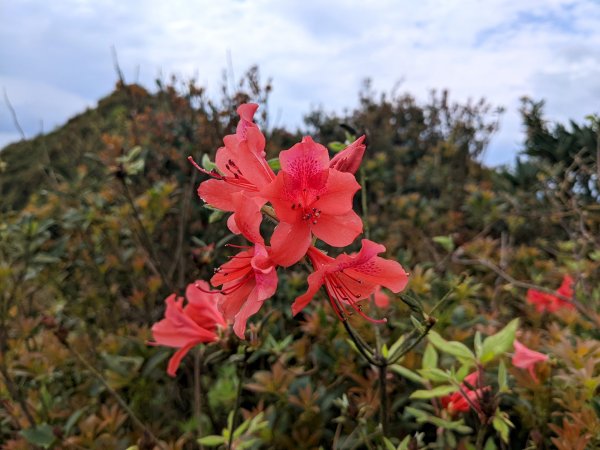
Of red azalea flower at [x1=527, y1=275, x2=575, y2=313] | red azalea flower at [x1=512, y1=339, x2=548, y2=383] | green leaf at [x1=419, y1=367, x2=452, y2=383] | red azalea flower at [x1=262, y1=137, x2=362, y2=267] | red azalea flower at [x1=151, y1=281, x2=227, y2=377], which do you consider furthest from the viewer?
red azalea flower at [x1=527, y1=275, x2=575, y2=313]

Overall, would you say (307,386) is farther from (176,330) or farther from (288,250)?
(288,250)

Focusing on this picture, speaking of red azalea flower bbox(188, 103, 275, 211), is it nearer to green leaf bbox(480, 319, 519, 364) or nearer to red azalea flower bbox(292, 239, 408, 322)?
red azalea flower bbox(292, 239, 408, 322)

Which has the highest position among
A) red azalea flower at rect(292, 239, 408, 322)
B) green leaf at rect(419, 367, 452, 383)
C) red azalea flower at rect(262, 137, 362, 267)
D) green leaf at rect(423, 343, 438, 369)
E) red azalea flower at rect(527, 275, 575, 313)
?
red azalea flower at rect(262, 137, 362, 267)

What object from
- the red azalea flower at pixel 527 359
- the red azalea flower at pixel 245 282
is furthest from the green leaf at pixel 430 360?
the red azalea flower at pixel 245 282

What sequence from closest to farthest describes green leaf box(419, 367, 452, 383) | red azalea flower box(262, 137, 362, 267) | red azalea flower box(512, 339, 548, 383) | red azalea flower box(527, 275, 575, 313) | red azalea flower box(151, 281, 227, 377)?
1. red azalea flower box(262, 137, 362, 267)
2. green leaf box(419, 367, 452, 383)
3. red azalea flower box(151, 281, 227, 377)
4. red azalea flower box(512, 339, 548, 383)
5. red azalea flower box(527, 275, 575, 313)

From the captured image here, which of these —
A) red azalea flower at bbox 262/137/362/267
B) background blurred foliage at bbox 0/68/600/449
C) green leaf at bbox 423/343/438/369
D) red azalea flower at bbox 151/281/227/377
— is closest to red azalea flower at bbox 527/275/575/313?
background blurred foliage at bbox 0/68/600/449

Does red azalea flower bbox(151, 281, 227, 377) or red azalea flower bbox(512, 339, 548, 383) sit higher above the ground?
red azalea flower bbox(151, 281, 227, 377)

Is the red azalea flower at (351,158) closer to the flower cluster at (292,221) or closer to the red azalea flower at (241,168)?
the flower cluster at (292,221)

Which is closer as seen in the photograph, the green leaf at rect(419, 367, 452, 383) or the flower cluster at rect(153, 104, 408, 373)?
the flower cluster at rect(153, 104, 408, 373)
